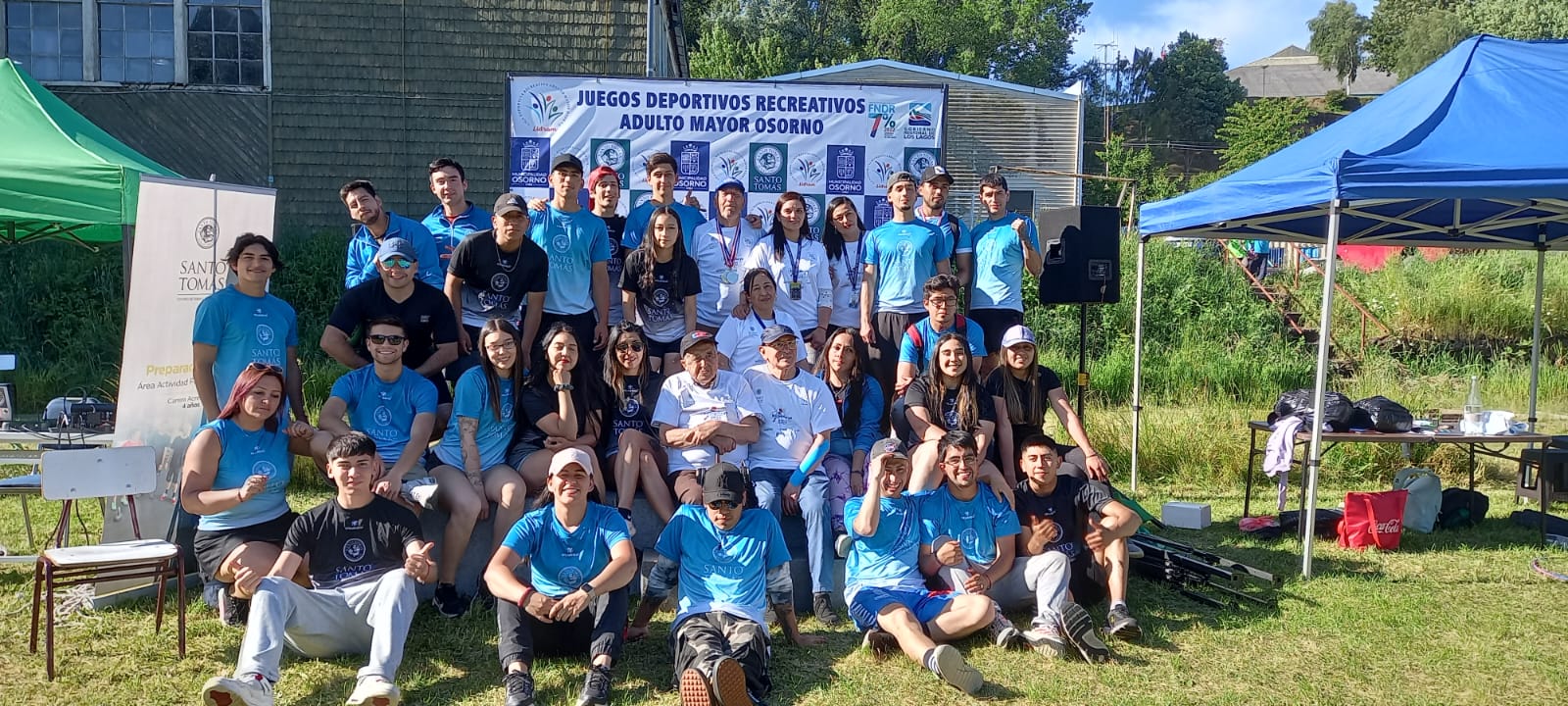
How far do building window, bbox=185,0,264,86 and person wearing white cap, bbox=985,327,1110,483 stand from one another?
37.8 feet

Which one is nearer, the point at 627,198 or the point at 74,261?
the point at 627,198

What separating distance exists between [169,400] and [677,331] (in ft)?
8.31

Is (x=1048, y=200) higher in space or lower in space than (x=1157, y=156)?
lower

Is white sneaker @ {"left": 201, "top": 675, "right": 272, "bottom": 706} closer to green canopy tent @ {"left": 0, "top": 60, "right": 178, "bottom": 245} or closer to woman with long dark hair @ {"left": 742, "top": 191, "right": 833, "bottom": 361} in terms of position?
woman with long dark hair @ {"left": 742, "top": 191, "right": 833, "bottom": 361}

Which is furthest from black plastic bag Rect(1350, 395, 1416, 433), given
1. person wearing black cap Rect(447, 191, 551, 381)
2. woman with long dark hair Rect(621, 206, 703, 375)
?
person wearing black cap Rect(447, 191, 551, 381)

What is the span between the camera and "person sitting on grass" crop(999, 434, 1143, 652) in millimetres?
4715

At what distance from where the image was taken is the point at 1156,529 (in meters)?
6.85

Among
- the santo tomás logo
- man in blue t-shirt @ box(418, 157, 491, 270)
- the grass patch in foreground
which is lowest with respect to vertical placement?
the grass patch in foreground

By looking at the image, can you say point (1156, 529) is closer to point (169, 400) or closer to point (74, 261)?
point (169, 400)

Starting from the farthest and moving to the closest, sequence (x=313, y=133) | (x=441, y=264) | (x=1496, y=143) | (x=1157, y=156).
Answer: (x=1157, y=156) < (x=313, y=133) < (x=441, y=264) < (x=1496, y=143)

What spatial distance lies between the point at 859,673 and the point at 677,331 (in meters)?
2.44

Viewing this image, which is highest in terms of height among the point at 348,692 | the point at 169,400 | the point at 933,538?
the point at 169,400

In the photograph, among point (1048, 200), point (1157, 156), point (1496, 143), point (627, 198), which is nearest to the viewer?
point (1496, 143)

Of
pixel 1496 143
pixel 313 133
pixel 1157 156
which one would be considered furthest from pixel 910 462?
pixel 1157 156
